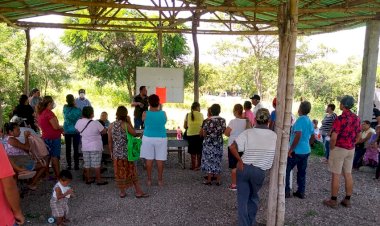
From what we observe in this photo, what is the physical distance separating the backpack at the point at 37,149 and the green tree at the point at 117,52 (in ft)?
42.2

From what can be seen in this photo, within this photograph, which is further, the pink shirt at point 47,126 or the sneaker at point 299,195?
the pink shirt at point 47,126

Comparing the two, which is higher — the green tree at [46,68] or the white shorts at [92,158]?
the green tree at [46,68]

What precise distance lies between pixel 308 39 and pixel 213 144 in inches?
743

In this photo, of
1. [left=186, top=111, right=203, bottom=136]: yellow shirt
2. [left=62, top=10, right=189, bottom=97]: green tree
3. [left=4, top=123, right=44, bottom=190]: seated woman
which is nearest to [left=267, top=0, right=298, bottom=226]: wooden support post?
[left=186, top=111, right=203, bottom=136]: yellow shirt

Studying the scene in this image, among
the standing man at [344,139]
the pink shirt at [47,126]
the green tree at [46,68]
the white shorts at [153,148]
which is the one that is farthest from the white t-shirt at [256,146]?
the green tree at [46,68]

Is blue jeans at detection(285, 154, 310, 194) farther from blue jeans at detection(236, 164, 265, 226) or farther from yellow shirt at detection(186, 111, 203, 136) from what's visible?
yellow shirt at detection(186, 111, 203, 136)

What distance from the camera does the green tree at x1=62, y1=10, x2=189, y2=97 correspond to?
1792 centimetres

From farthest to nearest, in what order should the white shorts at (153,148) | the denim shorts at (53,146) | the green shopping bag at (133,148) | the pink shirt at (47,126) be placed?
the denim shorts at (53,146)
the pink shirt at (47,126)
the white shorts at (153,148)
the green shopping bag at (133,148)

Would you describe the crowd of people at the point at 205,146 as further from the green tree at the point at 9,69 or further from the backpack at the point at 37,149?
the green tree at the point at 9,69

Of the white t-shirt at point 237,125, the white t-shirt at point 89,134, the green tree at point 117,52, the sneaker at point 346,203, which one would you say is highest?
the green tree at point 117,52

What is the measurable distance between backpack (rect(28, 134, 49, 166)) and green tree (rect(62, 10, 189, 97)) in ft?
42.2

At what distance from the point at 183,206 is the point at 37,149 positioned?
2443 mm

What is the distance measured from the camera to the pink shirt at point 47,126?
18.3 ft

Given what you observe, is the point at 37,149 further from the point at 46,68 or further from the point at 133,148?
the point at 46,68
